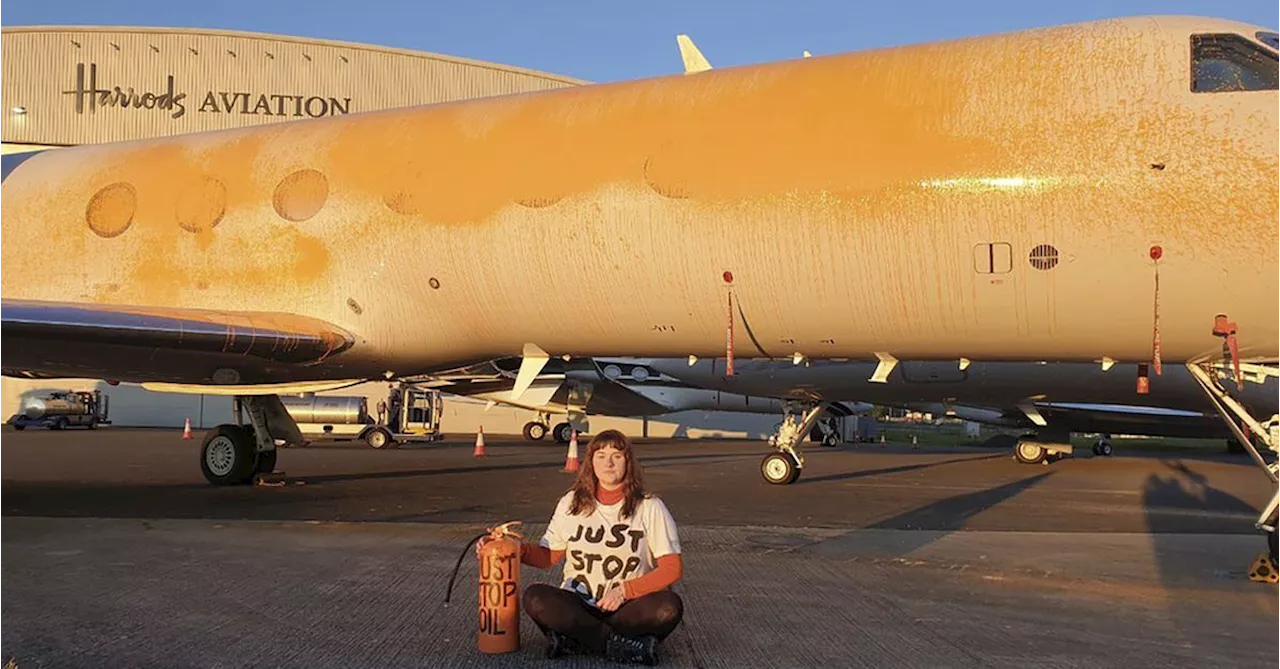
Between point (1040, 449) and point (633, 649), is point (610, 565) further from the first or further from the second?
point (1040, 449)

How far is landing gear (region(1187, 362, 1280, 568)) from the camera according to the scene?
8445 millimetres

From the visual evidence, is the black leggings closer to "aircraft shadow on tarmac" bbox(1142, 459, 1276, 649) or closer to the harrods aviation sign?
Answer: "aircraft shadow on tarmac" bbox(1142, 459, 1276, 649)

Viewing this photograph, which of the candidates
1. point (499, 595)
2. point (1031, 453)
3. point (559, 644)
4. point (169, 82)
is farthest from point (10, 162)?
point (169, 82)

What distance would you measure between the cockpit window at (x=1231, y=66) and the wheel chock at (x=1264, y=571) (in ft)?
12.1

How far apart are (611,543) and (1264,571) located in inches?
239

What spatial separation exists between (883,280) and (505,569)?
4962mm

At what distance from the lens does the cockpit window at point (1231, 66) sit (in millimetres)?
8039

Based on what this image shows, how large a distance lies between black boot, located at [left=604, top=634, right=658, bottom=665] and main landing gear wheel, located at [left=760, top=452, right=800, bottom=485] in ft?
43.6

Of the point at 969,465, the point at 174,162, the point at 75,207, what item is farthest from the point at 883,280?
the point at 969,465

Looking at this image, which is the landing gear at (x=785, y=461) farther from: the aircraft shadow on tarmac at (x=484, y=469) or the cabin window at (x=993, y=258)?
the cabin window at (x=993, y=258)

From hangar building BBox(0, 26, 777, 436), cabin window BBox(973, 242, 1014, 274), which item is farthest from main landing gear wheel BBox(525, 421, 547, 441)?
cabin window BBox(973, 242, 1014, 274)

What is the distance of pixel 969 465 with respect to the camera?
26188 millimetres

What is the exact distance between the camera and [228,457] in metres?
15.2

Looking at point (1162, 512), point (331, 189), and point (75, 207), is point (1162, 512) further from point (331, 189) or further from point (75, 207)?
point (75, 207)
